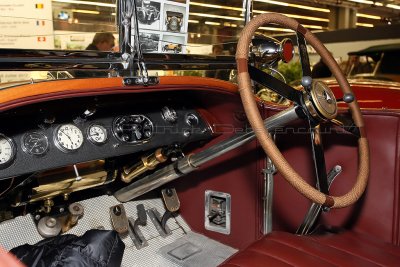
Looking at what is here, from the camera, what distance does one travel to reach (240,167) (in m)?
2.08

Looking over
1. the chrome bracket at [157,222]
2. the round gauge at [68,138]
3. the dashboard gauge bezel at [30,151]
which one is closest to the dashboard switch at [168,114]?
the round gauge at [68,138]

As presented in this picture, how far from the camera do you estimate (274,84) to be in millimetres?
1296

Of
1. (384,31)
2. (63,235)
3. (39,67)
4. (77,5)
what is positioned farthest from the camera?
(384,31)

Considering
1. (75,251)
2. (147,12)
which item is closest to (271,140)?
(147,12)

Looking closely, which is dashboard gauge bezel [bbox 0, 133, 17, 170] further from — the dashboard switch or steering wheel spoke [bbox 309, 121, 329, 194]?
steering wheel spoke [bbox 309, 121, 329, 194]

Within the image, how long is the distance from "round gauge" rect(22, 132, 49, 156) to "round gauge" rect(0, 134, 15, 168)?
44 millimetres

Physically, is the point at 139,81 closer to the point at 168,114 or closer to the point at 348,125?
the point at 168,114

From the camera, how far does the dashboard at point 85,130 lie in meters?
1.42

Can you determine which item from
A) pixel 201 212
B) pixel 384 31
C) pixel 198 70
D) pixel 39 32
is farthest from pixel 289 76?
pixel 39 32

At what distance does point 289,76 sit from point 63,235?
5337 mm

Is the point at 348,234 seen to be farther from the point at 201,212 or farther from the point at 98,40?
the point at 98,40

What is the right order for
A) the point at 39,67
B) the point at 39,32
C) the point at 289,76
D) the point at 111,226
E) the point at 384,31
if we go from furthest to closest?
1. the point at 384,31
2. the point at 289,76
3. the point at 111,226
4. the point at 39,32
5. the point at 39,67

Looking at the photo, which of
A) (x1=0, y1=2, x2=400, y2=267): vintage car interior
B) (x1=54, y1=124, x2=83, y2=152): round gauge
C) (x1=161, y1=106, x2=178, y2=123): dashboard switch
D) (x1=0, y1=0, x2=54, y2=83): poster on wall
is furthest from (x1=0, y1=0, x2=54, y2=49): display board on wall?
(x1=161, y1=106, x2=178, y2=123): dashboard switch

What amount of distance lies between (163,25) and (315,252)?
105 cm
